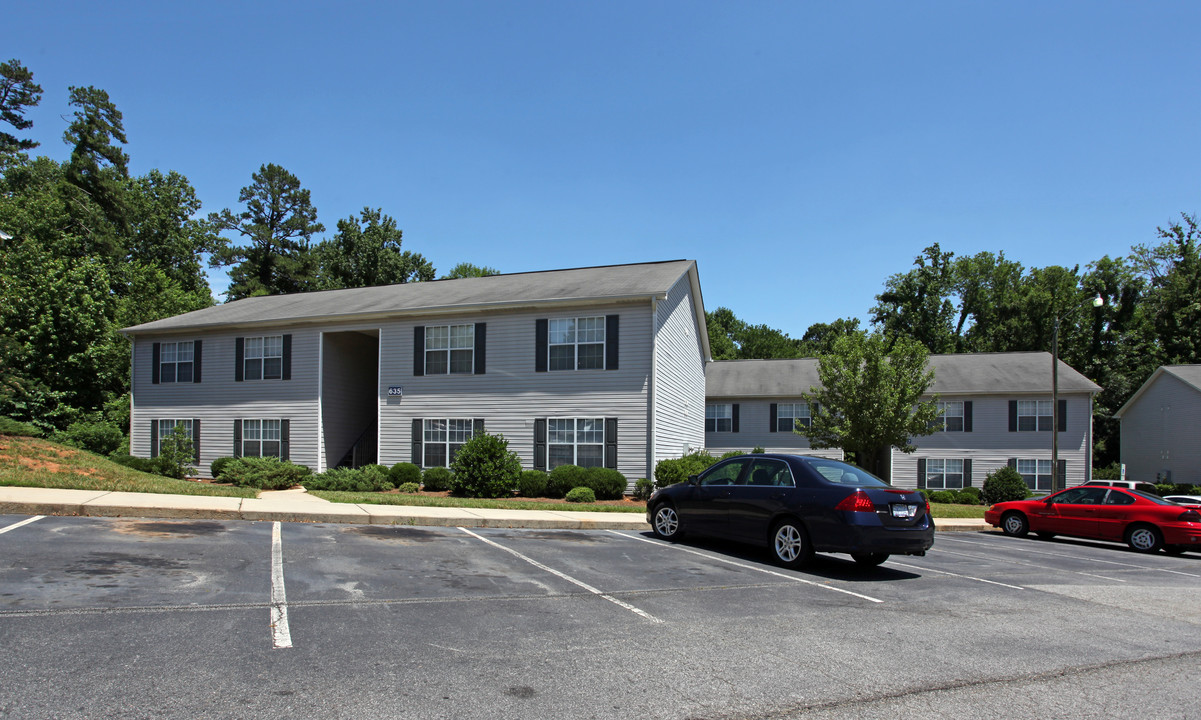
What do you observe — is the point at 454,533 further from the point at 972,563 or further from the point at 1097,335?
the point at 1097,335

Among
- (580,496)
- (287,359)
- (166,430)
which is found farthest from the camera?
(166,430)

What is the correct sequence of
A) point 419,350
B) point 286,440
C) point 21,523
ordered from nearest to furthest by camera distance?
point 21,523 → point 419,350 → point 286,440

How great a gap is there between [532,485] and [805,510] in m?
11.8

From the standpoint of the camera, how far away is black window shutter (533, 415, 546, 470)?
22219 millimetres

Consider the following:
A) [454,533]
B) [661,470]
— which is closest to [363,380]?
[661,470]

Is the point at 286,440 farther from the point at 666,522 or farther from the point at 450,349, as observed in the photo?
the point at 666,522

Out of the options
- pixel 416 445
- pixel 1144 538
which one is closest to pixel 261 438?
pixel 416 445

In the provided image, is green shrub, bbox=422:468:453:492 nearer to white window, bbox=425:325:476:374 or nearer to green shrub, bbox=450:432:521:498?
green shrub, bbox=450:432:521:498

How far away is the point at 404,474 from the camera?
22.3m

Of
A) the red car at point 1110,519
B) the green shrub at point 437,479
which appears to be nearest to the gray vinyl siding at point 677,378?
the green shrub at point 437,479

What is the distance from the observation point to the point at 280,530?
1103 centimetres

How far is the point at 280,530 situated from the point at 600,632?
21.8 feet

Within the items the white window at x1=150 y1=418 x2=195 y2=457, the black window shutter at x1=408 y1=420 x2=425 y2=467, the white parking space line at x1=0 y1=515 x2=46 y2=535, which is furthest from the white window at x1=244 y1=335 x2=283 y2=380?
the white parking space line at x1=0 y1=515 x2=46 y2=535

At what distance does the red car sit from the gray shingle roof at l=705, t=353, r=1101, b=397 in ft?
55.6
